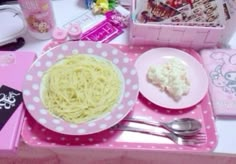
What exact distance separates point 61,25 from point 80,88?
0.76ft

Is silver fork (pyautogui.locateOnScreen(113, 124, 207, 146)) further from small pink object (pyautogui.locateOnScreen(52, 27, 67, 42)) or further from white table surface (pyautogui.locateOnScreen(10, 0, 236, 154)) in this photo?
small pink object (pyautogui.locateOnScreen(52, 27, 67, 42))

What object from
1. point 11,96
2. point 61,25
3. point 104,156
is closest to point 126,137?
point 104,156

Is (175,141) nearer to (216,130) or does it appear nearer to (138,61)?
(216,130)

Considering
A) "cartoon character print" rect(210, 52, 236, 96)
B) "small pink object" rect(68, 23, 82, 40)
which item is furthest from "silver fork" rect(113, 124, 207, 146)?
"small pink object" rect(68, 23, 82, 40)

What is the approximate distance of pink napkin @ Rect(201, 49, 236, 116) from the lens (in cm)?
62

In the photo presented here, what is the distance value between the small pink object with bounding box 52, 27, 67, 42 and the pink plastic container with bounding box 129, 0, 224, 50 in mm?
163

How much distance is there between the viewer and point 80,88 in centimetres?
62

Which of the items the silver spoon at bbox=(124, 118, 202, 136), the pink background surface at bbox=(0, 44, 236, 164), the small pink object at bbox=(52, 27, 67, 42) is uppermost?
the small pink object at bbox=(52, 27, 67, 42)

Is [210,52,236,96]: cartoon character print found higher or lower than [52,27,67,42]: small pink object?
lower

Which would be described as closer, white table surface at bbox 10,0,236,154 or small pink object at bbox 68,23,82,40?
white table surface at bbox 10,0,236,154

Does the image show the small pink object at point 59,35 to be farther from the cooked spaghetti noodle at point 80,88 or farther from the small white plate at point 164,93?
the small white plate at point 164,93

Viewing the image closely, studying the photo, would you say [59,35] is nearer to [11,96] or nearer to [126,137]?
[11,96]

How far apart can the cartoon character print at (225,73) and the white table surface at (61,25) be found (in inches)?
2.5

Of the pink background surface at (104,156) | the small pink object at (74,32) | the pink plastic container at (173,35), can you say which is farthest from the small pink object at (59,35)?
the pink background surface at (104,156)
